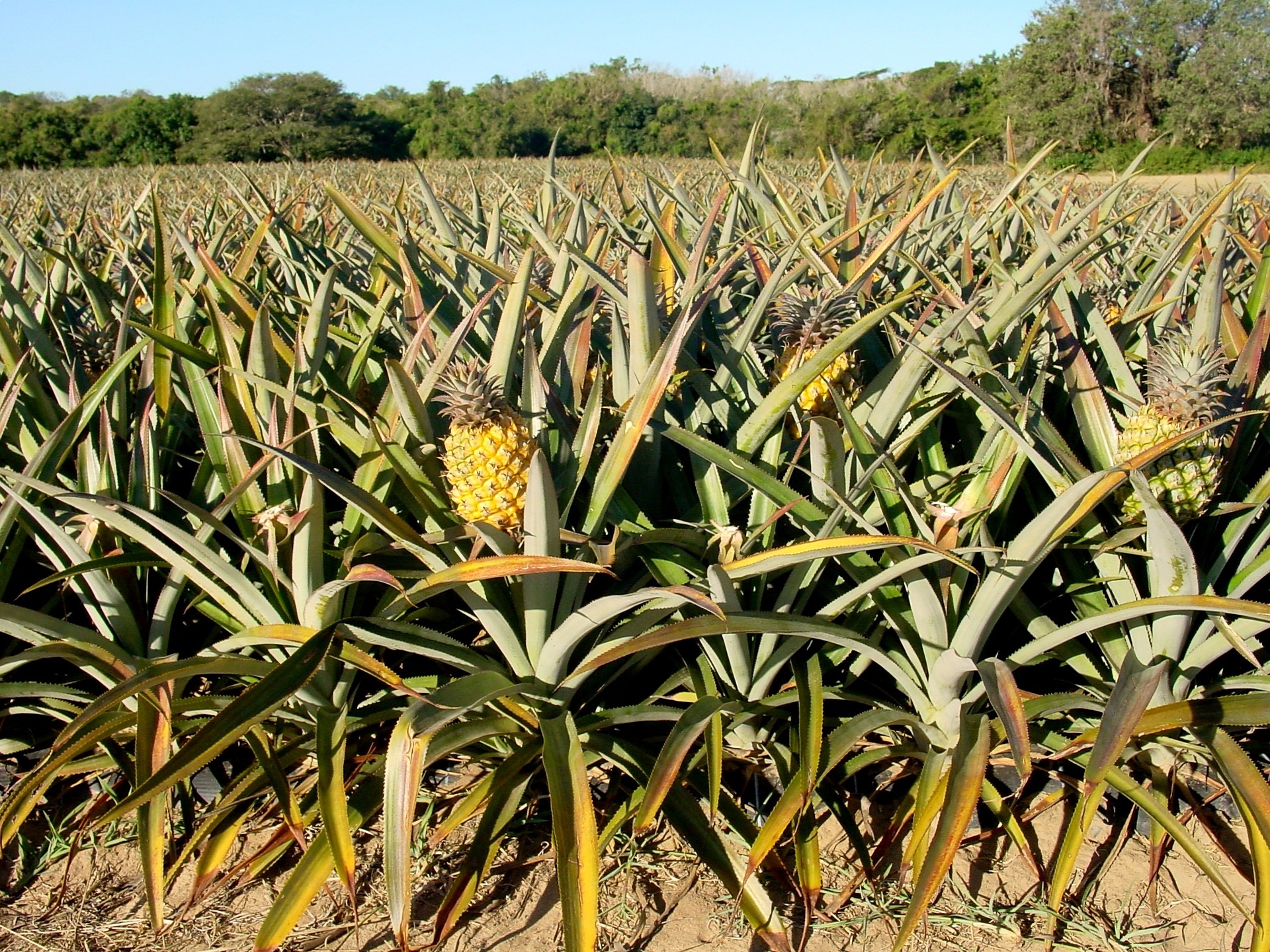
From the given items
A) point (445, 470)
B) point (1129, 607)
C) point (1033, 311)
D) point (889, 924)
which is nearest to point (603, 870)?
point (889, 924)

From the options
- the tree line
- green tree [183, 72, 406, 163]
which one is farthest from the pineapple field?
green tree [183, 72, 406, 163]

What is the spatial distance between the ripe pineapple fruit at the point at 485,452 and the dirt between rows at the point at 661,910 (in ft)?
1.87

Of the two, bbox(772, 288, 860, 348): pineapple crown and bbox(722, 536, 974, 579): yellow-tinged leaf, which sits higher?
bbox(772, 288, 860, 348): pineapple crown

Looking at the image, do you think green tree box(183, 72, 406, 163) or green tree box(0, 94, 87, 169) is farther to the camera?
green tree box(183, 72, 406, 163)

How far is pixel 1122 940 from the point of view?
1188 mm

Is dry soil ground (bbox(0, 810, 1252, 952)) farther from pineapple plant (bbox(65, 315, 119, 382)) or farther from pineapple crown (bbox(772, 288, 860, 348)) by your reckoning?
pineapple plant (bbox(65, 315, 119, 382))

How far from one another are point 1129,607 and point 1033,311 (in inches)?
32.1

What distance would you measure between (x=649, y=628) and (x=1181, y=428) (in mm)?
861

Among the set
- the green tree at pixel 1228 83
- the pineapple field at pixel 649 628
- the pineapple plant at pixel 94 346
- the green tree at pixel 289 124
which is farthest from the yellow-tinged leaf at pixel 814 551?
the green tree at pixel 1228 83

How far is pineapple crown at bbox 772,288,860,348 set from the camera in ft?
4.70

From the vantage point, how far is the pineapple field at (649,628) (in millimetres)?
1160

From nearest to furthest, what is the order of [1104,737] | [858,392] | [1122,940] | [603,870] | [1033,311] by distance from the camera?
1. [1104,737]
2. [1122,940]
3. [603,870]
4. [858,392]
5. [1033,311]

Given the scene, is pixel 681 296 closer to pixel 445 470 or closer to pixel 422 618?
pixel 445 470

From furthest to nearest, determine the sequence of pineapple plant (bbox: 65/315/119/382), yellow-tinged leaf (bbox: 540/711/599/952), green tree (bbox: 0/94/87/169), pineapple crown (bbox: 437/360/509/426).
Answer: green tree (bbox: 0/94/87/169) < pineapple plant (bbox: 65/315/119/382) < pineapple crown (bbox: 437/360/509/426) < yellow-tinged leaf (bbox: 540/711/599/952)
